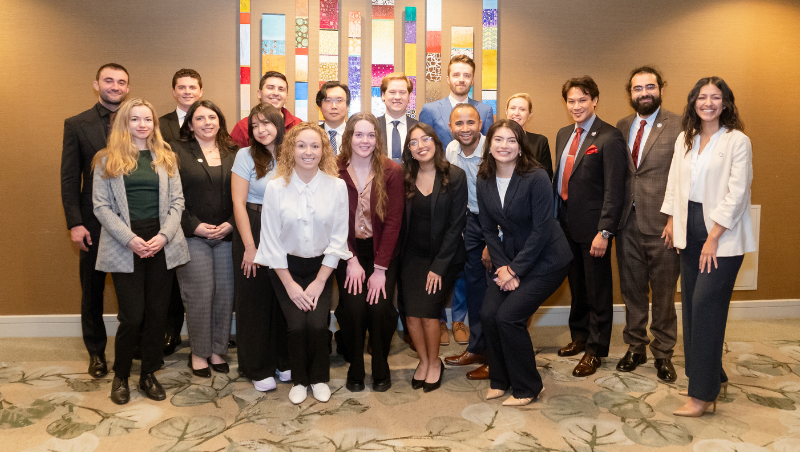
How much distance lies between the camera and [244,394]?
3201 mm

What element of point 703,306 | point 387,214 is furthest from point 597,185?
point 387,214

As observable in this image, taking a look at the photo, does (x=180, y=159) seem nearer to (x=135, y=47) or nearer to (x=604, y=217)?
(x=135, y=47)

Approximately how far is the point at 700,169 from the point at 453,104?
177 cm

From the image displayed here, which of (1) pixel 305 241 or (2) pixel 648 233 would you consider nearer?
(1) pixel 305 241

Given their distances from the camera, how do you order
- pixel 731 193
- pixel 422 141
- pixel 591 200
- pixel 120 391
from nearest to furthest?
pixel 731 193 < pixel 120 391 < pixel 422 141 < pixel 591 200

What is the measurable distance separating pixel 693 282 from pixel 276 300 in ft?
7.69

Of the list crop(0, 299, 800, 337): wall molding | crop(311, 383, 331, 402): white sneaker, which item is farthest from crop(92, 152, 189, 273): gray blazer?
crop(0, 299, 800, 337): wall molding

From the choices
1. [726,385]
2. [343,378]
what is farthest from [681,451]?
[343,378]

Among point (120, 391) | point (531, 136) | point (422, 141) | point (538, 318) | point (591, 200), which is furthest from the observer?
point (538, 318)

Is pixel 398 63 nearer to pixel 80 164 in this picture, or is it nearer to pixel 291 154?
pixel 291 154

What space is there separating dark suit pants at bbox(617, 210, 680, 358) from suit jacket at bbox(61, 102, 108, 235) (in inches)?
136

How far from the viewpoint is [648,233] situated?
3.47 m

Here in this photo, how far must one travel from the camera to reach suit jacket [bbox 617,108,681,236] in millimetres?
3443

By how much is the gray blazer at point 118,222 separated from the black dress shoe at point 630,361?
2.84 m
